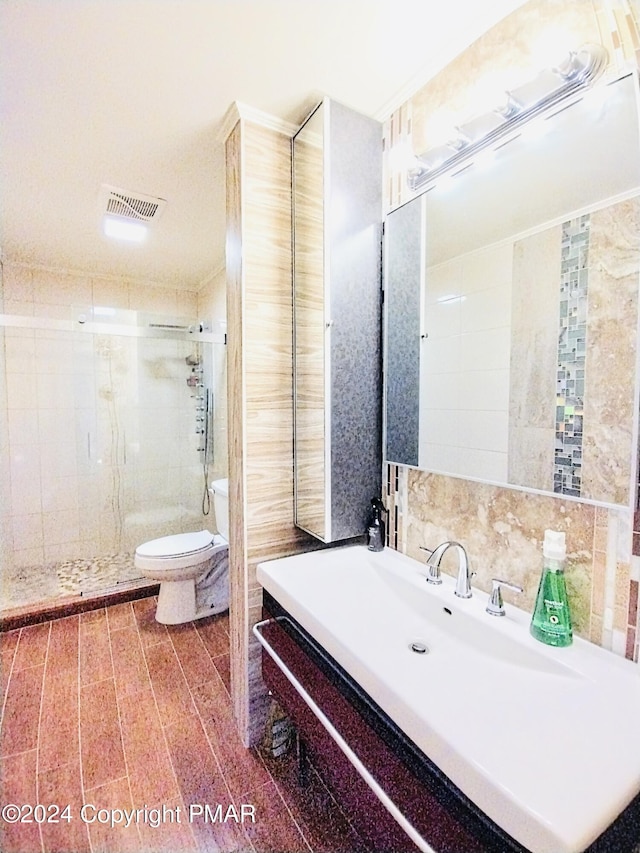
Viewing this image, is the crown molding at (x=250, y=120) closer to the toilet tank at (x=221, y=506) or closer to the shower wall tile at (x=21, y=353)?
the toilet tank at (x=221, y=506)

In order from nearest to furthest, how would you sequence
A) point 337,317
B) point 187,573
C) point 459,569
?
point 459,569, point 337,317, point 187,573

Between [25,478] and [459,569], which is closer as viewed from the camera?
[459,569]

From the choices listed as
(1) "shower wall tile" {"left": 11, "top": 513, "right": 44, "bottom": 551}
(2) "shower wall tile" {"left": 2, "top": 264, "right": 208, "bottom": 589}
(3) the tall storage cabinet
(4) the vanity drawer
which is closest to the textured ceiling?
(3) the tall storage cabinet

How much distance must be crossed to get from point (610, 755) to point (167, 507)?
9.88ft

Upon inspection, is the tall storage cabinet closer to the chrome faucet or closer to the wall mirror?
the wall mirror

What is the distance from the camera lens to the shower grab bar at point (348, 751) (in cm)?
66

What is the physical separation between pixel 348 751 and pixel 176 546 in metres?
1.77

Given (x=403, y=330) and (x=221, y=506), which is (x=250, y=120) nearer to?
(x=403, y=330)

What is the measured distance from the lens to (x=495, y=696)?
723 millimetres

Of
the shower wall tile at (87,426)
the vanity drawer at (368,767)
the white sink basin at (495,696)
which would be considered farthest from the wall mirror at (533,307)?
the shower wall tile at (87,426)

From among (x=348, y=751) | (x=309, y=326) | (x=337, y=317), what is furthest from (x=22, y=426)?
(x=348, y=751)

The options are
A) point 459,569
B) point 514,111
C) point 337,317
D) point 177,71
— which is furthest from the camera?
point 337,317

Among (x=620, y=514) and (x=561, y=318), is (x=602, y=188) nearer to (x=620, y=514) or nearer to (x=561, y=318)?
(x=561, y=318)

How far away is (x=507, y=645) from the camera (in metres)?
0.87
